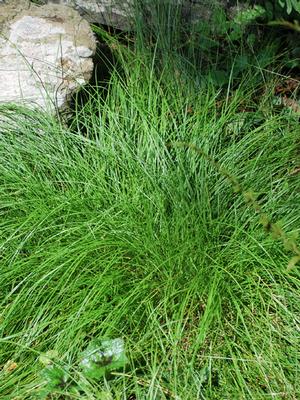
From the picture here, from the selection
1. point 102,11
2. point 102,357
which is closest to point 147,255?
point 102,357

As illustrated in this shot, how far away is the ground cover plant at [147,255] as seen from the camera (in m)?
2.16

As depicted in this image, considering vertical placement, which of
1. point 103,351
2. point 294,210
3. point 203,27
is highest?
point 203,27

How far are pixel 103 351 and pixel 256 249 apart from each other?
67 cm

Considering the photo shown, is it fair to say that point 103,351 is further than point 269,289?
No

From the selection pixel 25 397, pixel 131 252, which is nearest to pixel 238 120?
pixel 131 252

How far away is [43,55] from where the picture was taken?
3.11 m

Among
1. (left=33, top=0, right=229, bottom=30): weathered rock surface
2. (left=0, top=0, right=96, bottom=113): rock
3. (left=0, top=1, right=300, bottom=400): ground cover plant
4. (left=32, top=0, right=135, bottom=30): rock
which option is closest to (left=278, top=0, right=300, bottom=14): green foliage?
(left=33, top=0, right=229, bottom=30): weathered rock surface

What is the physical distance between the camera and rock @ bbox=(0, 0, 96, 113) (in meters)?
3.03

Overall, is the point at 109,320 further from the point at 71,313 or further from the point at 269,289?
the point at 269,289

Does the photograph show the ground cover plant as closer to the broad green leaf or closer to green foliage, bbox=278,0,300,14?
the broad green leaf

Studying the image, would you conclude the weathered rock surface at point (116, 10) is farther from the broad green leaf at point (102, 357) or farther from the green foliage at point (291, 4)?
the broad green leaf at point (102, 357)

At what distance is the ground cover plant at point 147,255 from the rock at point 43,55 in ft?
0.37

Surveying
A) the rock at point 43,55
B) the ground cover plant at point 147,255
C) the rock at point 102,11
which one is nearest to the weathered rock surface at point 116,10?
the rock at point 102,11

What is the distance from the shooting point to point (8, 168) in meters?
2.73
